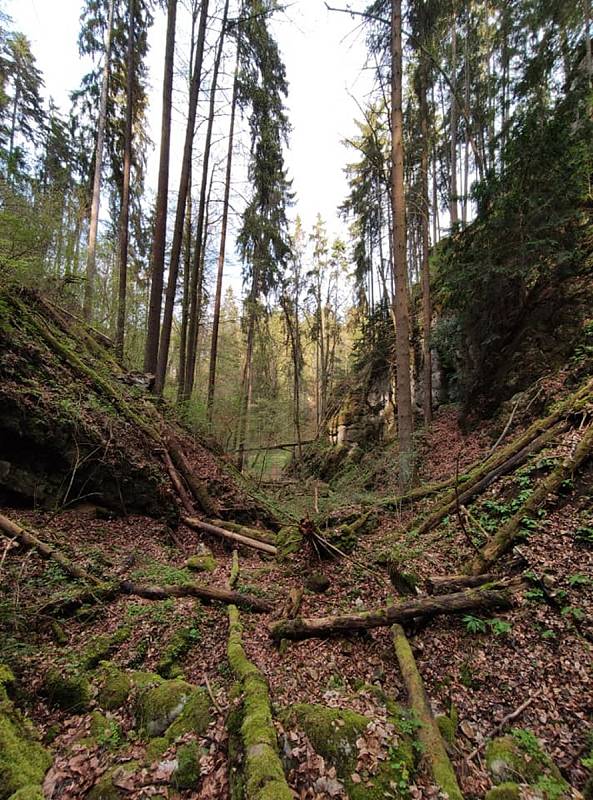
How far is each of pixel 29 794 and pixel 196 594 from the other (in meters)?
2.58

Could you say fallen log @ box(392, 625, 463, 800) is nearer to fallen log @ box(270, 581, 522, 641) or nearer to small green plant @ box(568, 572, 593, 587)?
fallen log @ box(270, 581, 522, 641)

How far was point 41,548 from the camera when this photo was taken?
4.32 metres

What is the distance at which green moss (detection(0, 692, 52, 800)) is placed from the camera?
2.10m

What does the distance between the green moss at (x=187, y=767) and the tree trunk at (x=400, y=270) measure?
583 cm

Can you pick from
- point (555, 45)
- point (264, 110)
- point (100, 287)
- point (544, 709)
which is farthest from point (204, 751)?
point (555, 45)

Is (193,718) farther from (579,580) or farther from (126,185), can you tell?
(126,185)

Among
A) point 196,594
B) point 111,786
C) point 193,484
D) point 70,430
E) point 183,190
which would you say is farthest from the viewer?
point 183,190

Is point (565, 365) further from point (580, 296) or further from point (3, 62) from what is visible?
point (3, 62)

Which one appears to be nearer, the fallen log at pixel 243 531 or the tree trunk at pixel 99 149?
the fallen log at pixel 243 531

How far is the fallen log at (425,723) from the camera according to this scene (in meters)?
2.14

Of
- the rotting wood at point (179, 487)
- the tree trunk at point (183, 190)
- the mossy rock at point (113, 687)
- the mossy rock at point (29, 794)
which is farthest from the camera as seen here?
the tree trunk at point (183, 190)

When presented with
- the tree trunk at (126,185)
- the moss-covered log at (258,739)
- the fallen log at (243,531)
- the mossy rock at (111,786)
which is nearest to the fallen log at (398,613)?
the moss-covered log at (258,739)

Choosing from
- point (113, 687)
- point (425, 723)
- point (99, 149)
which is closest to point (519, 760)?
point (425, 723)

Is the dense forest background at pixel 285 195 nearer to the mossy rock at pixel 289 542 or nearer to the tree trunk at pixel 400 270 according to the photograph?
the tree trunk at pixel 400 270
